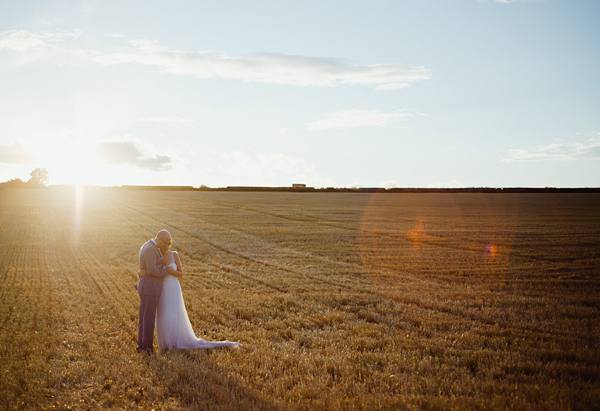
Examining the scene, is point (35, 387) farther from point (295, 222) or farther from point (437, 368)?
point (295, 222)

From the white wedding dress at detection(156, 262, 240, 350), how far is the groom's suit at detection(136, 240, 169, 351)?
0.48 ft

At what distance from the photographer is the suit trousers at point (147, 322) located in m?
9.00

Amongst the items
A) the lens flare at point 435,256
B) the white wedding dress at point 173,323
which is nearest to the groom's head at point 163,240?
the white wedding dress at point 173,323

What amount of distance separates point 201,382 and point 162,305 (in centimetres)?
227

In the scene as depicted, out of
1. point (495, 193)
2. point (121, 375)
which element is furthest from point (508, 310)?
point (495, 193)

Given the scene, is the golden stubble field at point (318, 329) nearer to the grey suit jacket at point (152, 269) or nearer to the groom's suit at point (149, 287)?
the groom's suit at point (149, 287)

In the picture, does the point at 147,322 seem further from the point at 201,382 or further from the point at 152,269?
the point at 201,382

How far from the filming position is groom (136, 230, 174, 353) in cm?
892

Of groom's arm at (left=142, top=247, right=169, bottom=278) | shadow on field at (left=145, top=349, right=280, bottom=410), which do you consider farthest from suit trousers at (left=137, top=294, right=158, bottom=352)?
groom's arm at (left=142, top=247, right=169, bottom=278)

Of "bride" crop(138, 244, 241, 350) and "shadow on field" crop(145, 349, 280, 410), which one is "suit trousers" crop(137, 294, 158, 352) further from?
"shadow on field" crop(145, 349, 280, 410)

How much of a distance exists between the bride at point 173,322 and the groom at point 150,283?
12 cm

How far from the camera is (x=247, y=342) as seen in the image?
9.70m

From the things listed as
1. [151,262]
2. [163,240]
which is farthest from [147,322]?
[163,240]

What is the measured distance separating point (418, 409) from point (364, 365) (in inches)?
75.0
